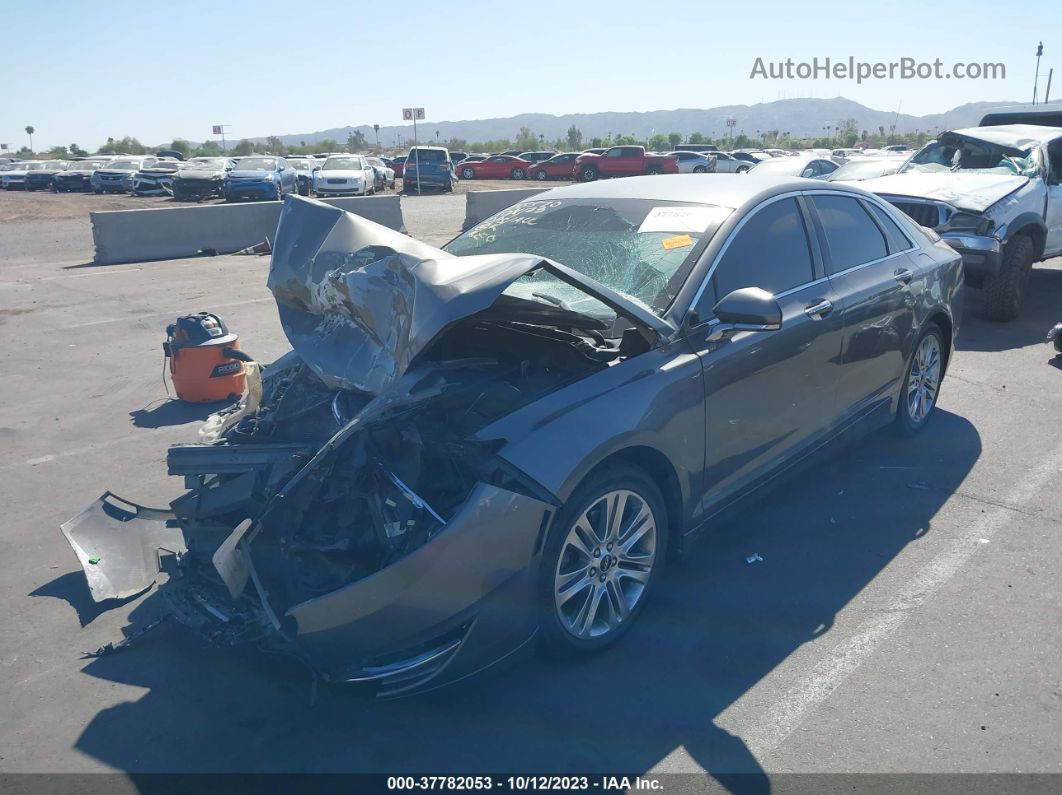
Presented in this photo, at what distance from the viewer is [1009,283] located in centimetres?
912

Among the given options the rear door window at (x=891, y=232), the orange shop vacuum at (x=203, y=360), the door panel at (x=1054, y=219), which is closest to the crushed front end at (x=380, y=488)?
the rear door window at (x=891, y=232)

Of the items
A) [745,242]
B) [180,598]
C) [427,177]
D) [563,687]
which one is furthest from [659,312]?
[427,177]

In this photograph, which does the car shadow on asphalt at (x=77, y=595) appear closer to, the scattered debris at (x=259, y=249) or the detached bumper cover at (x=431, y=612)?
the detached bumper cover at (x=431, y=612)

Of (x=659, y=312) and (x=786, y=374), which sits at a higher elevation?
(x=659, y=312)

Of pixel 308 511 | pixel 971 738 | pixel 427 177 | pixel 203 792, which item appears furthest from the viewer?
pixel 427 177

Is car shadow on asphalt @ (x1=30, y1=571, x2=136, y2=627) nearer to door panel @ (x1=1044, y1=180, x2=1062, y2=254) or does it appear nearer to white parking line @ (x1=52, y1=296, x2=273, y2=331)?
white parking line @ (x1=52, y1=296, x2=273, y2=331)

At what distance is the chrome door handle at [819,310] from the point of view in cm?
446

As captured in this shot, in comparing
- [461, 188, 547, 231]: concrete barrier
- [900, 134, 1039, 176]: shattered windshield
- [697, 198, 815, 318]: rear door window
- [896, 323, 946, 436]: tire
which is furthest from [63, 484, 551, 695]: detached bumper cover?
[461, 188, 547, 231]: concrete barrier

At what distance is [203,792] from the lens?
9.45 ft

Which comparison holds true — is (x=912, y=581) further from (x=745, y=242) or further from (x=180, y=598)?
(x=180, y=598)

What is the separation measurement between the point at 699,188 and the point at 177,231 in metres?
13.6

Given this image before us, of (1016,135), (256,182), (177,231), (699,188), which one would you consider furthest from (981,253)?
(256,182)

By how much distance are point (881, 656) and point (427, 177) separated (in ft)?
115

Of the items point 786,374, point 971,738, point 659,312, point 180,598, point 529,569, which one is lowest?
point 971,738
